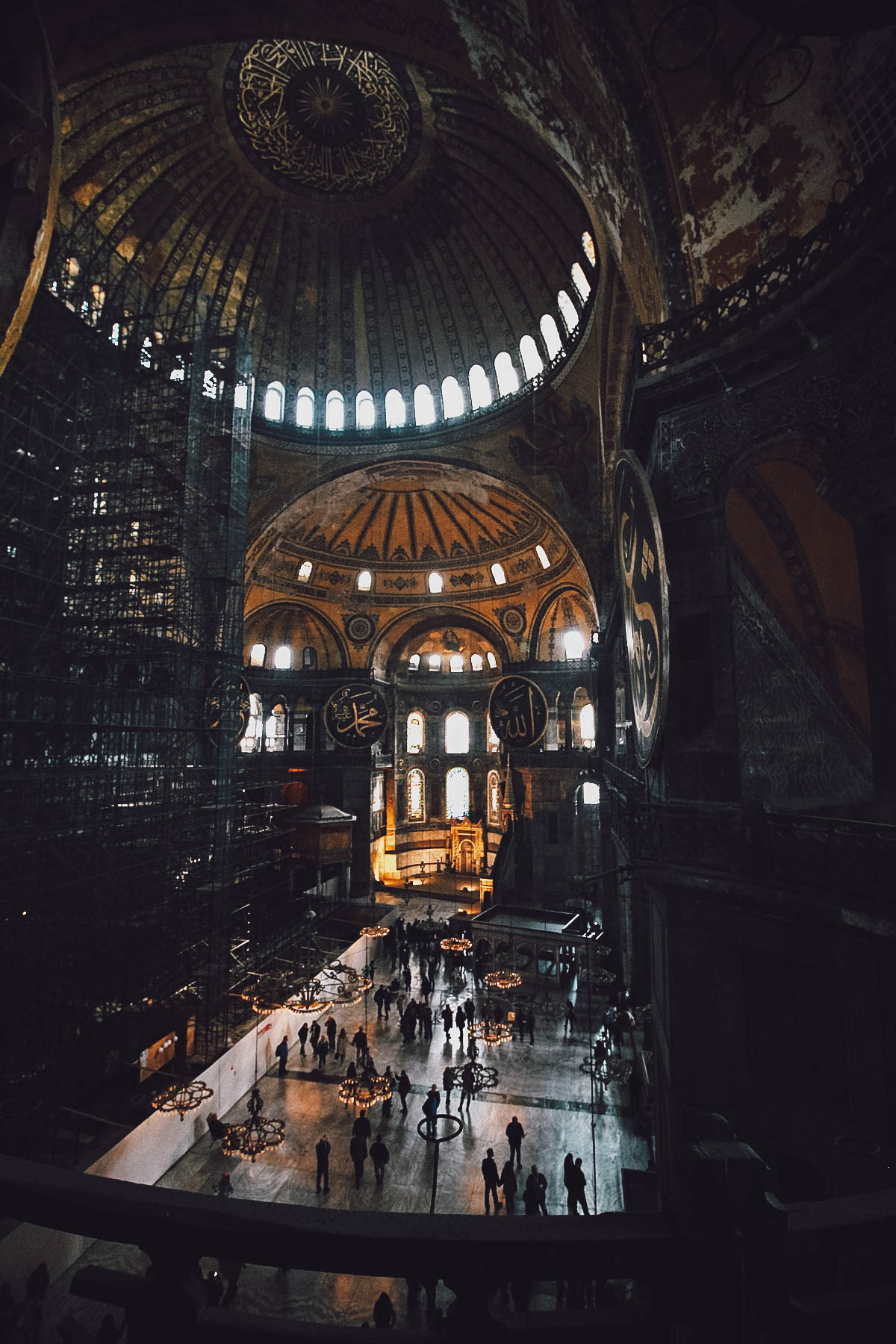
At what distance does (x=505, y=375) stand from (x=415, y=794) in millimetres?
18247

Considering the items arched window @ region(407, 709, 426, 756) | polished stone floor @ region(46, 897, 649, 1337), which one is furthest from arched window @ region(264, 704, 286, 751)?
polished stone floor @ region(46, 897, 649, 1337)

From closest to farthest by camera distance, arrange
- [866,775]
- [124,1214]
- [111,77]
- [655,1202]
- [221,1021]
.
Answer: [124,1214] < [866,775] < [655,1202] < [111,77] < [221,1021]

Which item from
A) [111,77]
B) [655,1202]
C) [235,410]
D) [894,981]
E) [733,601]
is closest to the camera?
[894,981]

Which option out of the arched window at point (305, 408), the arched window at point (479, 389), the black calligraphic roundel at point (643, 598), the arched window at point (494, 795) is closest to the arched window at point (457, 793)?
the arched window at point (494, 795)

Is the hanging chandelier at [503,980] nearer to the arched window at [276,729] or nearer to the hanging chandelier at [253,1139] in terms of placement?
the hanging chandelier at [253,1139]

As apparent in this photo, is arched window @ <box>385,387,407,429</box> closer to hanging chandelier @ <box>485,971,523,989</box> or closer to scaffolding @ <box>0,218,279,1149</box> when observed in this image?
scaffolding @ <box>0,218,279,1149</box>

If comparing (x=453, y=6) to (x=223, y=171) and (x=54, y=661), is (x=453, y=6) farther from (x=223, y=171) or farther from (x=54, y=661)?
(x=54, y=661)

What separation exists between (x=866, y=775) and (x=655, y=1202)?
20.1ft

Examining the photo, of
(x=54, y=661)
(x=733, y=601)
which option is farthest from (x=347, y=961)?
(x=733, y=601)

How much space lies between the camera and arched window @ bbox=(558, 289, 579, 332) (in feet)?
54.6

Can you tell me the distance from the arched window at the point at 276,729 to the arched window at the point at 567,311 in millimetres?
Result: 17873

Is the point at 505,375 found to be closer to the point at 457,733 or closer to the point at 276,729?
the point at 457,733

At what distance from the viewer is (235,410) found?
1677 cm

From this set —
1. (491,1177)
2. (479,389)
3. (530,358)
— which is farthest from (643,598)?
(479,389)
